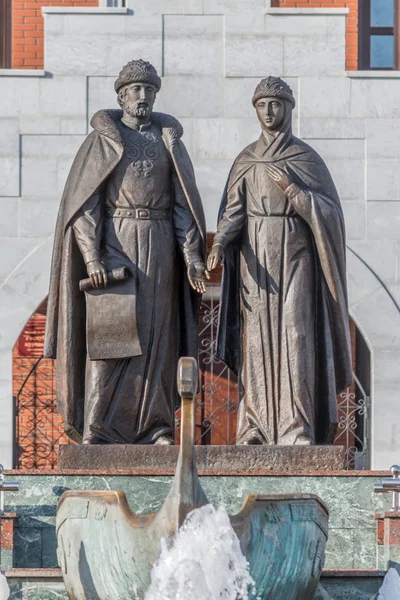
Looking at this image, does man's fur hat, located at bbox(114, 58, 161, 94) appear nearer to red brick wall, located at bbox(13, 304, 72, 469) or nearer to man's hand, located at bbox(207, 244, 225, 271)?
man's hand, located at bbox(207, 244, 225, 271)

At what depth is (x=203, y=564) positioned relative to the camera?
39.4 ft

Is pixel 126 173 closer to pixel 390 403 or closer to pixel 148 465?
pixel 148 465

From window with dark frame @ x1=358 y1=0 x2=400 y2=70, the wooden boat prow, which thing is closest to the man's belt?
the wooden boat prow

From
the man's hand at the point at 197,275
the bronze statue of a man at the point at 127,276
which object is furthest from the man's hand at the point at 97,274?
the man's hand at the point at 197,275

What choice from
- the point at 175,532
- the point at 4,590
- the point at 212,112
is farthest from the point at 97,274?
the point at 212,112

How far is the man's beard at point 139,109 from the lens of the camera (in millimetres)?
14875

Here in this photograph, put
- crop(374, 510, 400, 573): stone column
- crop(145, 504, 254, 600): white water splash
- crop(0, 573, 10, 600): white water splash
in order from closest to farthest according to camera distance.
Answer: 1. crop(145, 504, 254, 600): white water splash
2. crop(0, 573, 10, 600): white water splash
3. crop(374, 510, 400, 573): stone column

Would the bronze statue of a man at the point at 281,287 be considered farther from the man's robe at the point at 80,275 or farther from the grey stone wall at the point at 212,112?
the grey stone wall at the point at 212,112

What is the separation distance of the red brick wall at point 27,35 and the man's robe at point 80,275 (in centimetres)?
543

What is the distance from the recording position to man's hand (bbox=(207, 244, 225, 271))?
14.5 m

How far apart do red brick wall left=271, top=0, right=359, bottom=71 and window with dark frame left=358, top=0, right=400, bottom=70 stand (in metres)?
0.27

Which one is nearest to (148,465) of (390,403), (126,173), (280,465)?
(280,465)

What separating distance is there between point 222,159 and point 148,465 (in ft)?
19.4

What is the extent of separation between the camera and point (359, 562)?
554 inches
